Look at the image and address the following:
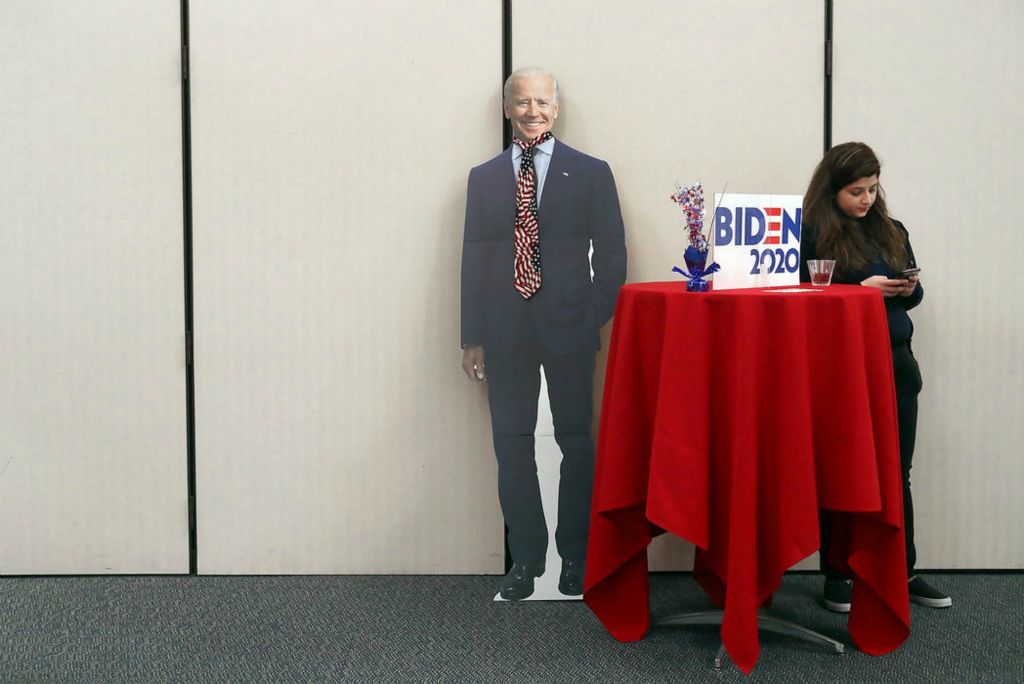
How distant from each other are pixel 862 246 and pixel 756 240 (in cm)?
51

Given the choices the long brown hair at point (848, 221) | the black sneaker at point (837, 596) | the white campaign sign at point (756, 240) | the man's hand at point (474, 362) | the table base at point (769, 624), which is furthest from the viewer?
the man's hand at point (474, 362)

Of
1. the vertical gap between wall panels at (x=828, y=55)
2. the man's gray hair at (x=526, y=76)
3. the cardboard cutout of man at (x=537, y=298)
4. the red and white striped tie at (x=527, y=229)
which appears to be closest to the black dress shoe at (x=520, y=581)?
the cardboard cutout of man at (x=537, y=298)

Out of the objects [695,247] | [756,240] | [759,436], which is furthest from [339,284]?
[759,436]

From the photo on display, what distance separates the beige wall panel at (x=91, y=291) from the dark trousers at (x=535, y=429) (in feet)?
3.87

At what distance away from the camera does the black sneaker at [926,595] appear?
2787 millimetres

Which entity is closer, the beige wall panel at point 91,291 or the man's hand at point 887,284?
the man's hand at point 887,284

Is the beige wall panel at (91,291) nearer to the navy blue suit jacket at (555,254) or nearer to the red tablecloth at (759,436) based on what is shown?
the navy blue suit jacket at (555,254)

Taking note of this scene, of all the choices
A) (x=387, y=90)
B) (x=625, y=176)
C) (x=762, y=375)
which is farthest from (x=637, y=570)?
(x=387, y=90)

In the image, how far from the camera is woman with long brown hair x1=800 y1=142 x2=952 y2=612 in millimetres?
2629

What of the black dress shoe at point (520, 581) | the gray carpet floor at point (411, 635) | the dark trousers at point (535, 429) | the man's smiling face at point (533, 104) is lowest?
the gray carpet floor at point (411, 635)

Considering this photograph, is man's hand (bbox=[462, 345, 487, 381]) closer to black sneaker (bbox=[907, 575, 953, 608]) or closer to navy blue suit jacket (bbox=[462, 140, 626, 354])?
navy blue suit jacket (bbox=[462, 140, 626, 354])

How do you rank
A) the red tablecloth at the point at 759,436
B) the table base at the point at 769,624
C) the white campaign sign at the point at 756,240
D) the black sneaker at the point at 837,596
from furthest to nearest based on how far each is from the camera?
the black sneaker at the point at 837,596
the table base at the point at 769,624
the white campaign sign at the point at 756,240
the red tablecloth at the point at 759,436

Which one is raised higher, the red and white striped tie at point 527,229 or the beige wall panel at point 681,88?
the beige wall panel at point 681,88

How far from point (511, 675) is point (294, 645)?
25.8 inches
